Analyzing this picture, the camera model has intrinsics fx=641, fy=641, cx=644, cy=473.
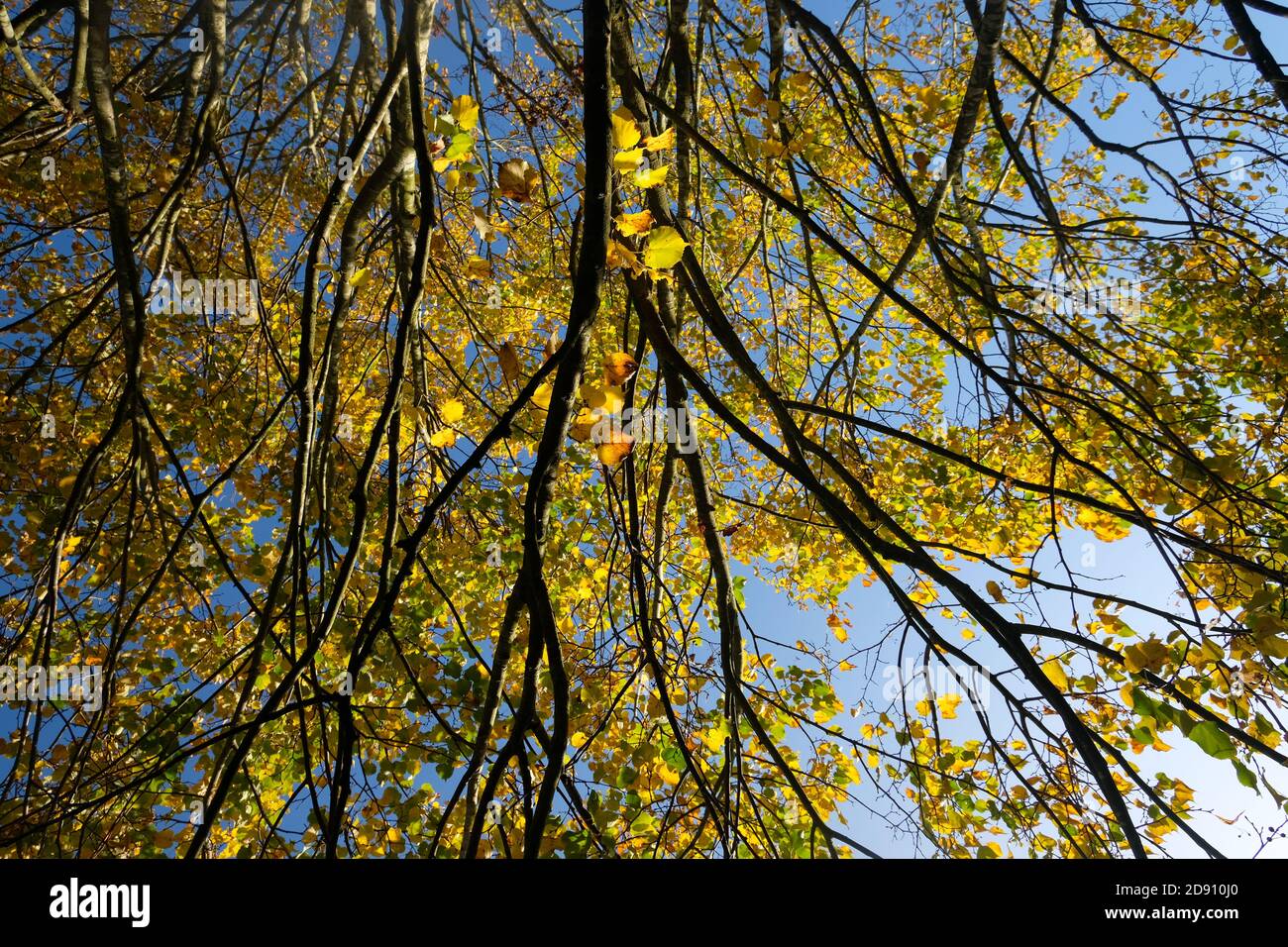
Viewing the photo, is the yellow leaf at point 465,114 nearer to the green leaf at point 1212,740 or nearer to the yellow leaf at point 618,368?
the yellow leaf at point 618,368

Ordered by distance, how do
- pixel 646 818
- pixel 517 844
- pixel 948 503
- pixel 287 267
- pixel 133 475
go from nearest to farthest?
pixel 646 818, pixel 133 475, pixel 287 267, pixel 517 844, pixel 948 503

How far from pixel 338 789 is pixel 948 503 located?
4.16 metres

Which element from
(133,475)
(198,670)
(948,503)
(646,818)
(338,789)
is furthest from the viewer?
(948,503)

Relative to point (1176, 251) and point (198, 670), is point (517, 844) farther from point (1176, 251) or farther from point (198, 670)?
point (1176, 251)

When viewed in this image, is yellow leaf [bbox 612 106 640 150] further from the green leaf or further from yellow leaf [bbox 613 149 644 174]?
the green leaf

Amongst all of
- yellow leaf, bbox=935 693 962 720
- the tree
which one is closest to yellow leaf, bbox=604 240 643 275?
the tree

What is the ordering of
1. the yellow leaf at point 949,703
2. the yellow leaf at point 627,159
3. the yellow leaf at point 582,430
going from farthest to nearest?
the yellow leaf at point 949,703 < the yellow leaf at point 582,430 < the yellow leaf at point 627,159

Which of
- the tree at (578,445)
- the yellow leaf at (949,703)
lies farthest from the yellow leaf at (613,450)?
the yellow leaf at (949,703)

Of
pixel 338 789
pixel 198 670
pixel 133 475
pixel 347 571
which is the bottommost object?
pixel 338 789

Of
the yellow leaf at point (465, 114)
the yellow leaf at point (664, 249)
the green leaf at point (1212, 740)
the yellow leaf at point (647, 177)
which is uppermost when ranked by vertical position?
the yellow leaf at point (465, 114)

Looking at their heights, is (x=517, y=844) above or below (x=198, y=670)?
below

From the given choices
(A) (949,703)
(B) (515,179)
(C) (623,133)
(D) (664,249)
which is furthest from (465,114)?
(A) (949,703)
